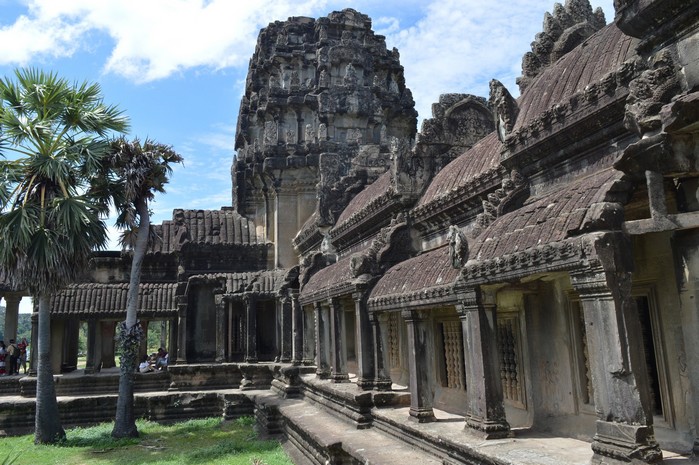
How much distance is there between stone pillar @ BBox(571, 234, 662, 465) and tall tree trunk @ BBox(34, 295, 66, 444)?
14.6 m

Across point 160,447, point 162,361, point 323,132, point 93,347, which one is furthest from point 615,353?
point 162,361

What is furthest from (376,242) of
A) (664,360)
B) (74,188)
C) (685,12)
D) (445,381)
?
(74,188)

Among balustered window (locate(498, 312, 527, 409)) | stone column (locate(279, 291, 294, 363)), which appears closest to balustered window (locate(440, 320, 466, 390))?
balustered window (locate(498, 312, 527, 409))

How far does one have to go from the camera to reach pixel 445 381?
39.4ft

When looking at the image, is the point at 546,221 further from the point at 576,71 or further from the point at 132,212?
the point at 132,212

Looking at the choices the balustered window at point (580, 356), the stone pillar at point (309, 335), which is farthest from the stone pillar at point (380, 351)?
the stone pillar at point (309, 335)

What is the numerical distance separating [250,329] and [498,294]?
53.1ft

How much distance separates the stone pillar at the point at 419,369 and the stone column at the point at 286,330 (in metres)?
11.7

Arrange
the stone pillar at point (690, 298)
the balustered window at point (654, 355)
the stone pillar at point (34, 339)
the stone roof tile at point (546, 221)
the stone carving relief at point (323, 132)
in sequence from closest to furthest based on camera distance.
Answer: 1. the stone pillar at point (690, 298)
2. the stone roof tile at point (546, 221)
3. the balustered window at point (654, 355)
4. the stone pillar at point (34, 339)
5. the stone carving relief at point (323, 132)

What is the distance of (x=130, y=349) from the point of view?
1662cm

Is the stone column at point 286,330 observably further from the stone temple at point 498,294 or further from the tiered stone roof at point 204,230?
the tiered stone roof at point 204,230

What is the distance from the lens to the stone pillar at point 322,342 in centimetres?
1600

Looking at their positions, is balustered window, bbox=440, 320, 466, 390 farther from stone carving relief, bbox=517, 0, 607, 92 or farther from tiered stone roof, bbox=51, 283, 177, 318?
tiered stone roof, bbox=51, 283, 177, 318

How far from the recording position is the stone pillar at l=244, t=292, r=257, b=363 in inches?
915
